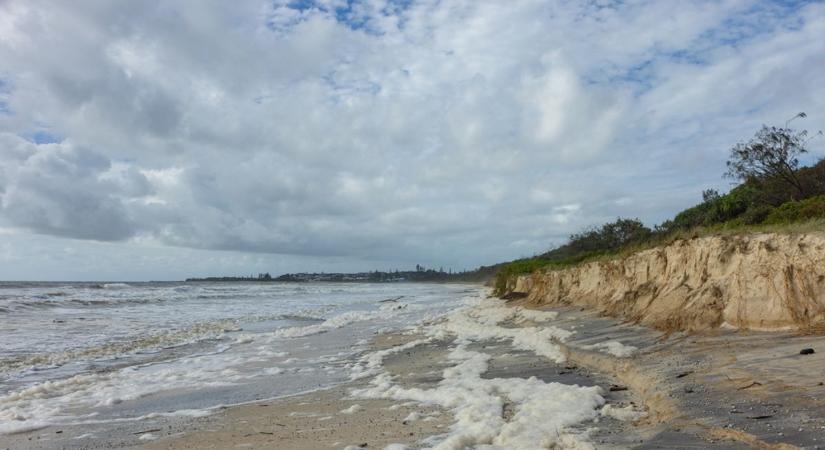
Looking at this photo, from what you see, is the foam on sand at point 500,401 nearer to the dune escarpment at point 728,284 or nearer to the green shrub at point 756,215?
the dune escarpment at point 728,284

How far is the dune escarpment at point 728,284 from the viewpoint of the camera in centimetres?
909

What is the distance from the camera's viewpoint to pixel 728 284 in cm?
1080

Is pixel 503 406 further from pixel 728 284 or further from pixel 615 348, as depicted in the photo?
pixel 728 284

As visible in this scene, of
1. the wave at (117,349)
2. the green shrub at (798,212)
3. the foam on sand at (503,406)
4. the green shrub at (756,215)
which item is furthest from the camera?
the green shrub at (756,215)

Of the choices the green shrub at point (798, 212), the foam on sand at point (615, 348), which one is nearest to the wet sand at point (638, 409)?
the foam on sand at point (615, 348)

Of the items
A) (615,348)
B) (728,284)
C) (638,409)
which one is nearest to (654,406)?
(638,409)

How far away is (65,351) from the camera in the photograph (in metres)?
14.8

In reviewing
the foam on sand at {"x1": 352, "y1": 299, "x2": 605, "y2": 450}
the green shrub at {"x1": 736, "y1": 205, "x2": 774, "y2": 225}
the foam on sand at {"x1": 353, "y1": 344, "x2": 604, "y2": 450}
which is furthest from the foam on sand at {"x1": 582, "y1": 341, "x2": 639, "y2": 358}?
the green shrub at {"x1": 736, "y1": 205, "x2": 774, "y2": 225}

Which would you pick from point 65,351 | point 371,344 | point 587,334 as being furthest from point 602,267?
point 65,351

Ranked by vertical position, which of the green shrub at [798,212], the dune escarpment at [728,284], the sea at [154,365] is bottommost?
the sea at [154,365]

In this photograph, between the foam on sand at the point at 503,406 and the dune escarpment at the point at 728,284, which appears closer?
the foam on sand at the point at 503,406

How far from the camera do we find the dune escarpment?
29.8ft

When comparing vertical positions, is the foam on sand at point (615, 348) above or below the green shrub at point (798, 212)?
below

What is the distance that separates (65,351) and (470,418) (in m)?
12.9
